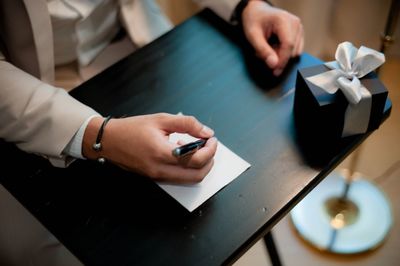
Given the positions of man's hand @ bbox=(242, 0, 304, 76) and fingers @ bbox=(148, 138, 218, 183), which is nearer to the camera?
fingers @ bbox=(148, 138, 218, 183)

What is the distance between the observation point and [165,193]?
815 millimetres

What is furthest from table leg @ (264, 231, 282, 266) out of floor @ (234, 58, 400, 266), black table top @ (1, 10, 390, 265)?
black table top @ (1, 10, 390, 265)

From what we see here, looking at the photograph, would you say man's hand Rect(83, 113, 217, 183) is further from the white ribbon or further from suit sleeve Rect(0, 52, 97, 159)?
the white ribbon

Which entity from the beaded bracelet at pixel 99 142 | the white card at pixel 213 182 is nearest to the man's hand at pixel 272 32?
the white card at pixel 213 182

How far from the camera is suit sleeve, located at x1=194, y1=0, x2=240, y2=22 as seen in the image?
1.09 metres

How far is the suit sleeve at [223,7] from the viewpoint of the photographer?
3.57 feet

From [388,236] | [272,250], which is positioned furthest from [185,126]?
[388,236]

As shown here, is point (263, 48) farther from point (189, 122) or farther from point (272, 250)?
point (272, 250)

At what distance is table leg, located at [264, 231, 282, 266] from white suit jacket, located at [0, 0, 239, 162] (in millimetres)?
584

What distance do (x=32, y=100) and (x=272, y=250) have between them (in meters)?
0.72

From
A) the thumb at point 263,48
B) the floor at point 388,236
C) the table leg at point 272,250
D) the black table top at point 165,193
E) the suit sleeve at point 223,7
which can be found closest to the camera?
the black table top at point 165,193

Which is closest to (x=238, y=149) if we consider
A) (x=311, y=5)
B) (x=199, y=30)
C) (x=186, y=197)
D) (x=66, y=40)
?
(x=186, y=197)

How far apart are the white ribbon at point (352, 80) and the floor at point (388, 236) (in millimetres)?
658

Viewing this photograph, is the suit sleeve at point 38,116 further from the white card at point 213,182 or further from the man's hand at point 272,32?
the man's hand at point 272,32
